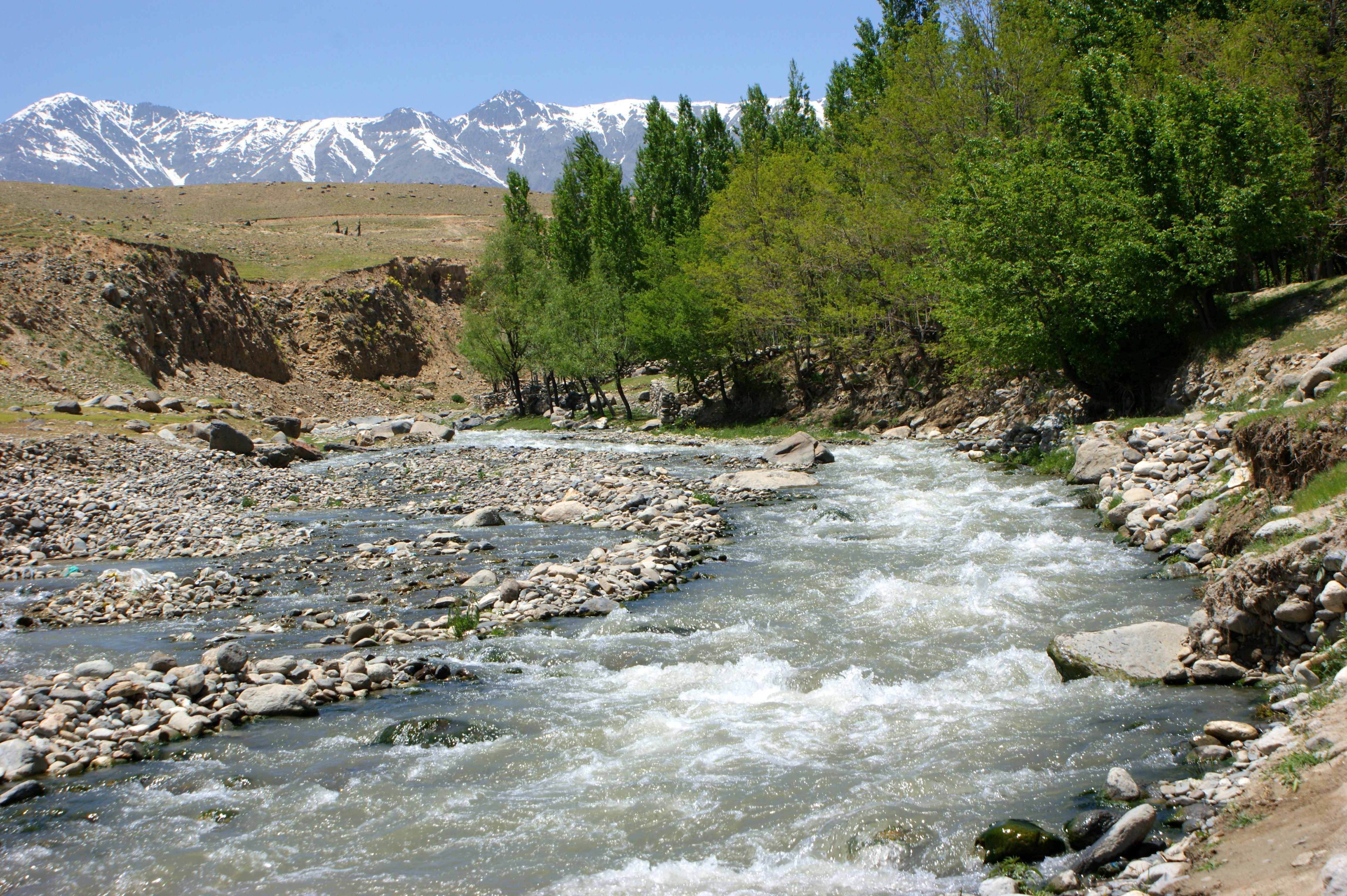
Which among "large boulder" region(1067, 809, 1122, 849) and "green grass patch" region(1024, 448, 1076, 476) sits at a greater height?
"green grass patch" region(1024, 448, 1076, 476)

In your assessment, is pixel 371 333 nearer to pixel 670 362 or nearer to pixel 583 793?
pixel 670 362

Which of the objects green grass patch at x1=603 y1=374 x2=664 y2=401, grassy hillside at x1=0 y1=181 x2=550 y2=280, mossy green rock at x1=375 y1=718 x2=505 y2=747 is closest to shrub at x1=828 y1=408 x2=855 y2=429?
green grass patch at x1=603 y1=374 x2=664 y2=401

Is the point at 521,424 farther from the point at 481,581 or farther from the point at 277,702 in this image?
the point at 277,702

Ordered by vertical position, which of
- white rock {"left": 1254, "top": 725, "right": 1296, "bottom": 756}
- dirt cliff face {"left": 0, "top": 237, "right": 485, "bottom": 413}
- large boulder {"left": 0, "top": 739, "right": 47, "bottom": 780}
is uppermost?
dirt cliff face {"left": 0, "top": 237, "right": 485, "bottom": 413}

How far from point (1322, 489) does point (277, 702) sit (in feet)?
38.4

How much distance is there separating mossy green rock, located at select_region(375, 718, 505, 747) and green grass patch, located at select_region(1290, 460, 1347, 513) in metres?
9.12

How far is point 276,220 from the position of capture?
91.9 metres

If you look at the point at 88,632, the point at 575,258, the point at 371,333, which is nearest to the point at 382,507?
the point at 88,632

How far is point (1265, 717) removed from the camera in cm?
716

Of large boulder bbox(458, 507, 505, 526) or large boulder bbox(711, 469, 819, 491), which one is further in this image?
large boulder bbox(711, 469, 819, 491)

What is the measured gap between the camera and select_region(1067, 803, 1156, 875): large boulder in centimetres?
555

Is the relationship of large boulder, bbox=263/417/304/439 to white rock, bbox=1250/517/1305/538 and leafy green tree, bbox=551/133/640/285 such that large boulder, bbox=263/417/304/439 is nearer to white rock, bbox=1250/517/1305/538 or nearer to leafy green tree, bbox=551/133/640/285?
leafy green tree, bbox=551/133/640/285

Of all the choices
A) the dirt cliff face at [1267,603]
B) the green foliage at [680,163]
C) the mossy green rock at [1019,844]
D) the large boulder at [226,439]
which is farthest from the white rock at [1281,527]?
the green foliage at [680,163]

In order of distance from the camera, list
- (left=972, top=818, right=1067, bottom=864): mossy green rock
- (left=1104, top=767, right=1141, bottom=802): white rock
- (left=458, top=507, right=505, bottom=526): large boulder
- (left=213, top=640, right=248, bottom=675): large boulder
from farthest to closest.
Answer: (left=458, top=507, right=505, bottom=526): large boulder < (left=213, top=640, right=248, bottom=675): large boulder < (left=1104, top=767, right=1141, bottom=802): white rock < (left=972, top=818, right=1067, bottom=864): mossy green rock
